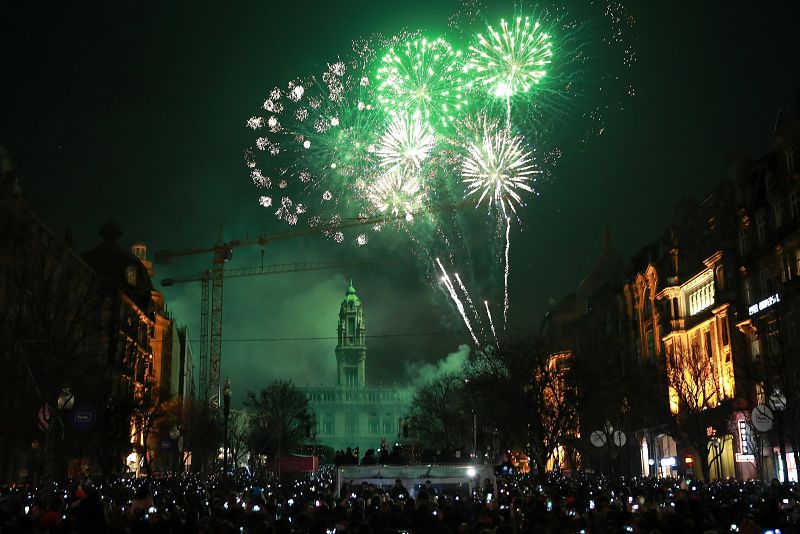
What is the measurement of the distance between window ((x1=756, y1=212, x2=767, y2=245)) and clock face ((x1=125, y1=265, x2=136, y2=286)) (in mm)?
73710

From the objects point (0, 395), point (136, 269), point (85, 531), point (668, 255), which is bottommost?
point (85, 531)

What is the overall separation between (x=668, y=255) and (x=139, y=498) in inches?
2543

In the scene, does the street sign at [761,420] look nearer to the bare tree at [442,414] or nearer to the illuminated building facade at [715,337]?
the illuminated building facade at [715,337]

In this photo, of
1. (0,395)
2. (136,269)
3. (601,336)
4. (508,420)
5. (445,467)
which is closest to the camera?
(445,467)

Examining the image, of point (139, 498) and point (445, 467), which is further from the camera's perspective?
point (445, 467)

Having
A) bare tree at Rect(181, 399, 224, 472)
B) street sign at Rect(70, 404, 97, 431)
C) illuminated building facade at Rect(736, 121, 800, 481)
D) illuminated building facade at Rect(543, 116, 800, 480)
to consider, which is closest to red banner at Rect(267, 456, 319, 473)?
bare tree at Rect(181, 399, 224, 472)

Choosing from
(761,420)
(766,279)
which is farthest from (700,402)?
(761,420)

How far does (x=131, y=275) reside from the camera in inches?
4417

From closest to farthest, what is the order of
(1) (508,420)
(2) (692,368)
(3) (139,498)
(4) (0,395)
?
(3) (139,498) < (4) (0,395) < (2) (692,368) < (1) (508,420)

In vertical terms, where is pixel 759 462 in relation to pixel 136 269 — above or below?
below

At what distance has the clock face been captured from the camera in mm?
110438

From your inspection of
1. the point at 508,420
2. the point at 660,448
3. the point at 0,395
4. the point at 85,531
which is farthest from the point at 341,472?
the point at 660,448

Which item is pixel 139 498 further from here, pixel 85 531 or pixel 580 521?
pixel 580 521

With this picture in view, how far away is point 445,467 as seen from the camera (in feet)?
110
